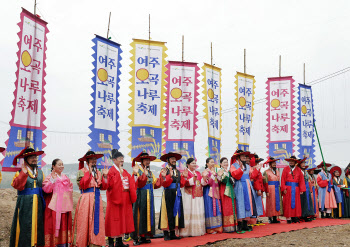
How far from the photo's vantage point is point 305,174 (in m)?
10.0

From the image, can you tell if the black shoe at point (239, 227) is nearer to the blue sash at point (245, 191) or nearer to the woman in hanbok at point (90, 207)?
the blue sash at point (245, 191)

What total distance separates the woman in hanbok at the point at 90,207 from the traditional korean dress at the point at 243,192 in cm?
302

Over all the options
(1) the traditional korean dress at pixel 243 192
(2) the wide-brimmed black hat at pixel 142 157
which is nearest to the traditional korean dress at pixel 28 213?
(2) the wide-brimmed black hat at pixel 142 157

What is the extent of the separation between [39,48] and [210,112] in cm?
457

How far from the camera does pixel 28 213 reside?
5457mm

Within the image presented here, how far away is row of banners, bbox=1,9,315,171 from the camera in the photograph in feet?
20.1

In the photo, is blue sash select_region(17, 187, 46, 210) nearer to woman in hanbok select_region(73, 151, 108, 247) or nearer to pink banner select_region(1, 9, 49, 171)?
pink banner select_region(1, 9, 49, 171)

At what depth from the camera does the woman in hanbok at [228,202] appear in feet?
25.1

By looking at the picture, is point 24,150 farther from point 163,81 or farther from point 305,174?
point 305,174

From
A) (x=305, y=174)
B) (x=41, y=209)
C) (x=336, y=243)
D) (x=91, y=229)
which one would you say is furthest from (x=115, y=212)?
(x=305, y=174)

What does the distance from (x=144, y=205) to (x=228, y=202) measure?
1.97 meters

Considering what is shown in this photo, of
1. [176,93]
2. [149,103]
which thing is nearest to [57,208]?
[149,103]

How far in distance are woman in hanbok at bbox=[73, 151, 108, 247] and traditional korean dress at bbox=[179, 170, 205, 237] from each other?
6.55ft

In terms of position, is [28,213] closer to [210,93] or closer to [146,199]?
[146,199]
